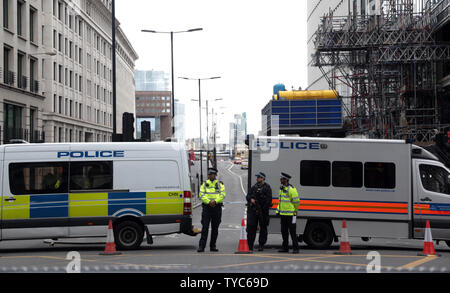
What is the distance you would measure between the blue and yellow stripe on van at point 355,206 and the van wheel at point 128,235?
134 inches

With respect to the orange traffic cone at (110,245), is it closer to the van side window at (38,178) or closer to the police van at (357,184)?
the van side window at (38,178)

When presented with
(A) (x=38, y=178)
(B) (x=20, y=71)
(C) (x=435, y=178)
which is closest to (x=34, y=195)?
(A) (x=38, y=178)

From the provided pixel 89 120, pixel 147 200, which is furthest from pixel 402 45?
pixel 89 120

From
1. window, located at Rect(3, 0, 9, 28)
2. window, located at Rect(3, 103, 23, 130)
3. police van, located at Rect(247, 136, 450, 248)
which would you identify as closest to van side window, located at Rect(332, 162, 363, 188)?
police van, located at Rect(247, 136, 450, 248)

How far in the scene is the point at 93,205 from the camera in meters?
14.9

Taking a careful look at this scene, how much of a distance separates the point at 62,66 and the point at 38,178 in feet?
151

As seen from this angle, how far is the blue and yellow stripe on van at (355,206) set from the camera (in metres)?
15.8

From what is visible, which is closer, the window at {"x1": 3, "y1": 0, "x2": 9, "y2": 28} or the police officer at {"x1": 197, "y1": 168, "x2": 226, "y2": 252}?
the police officer at {"x1": 197, "y1": 168, "x2": 226, "y2": 252}

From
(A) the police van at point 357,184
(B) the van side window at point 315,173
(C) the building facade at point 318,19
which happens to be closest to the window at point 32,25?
(C) the building facade at point 318,19

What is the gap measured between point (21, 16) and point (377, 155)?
3118cm

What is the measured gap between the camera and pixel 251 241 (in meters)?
14.8

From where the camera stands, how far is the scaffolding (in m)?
35.2

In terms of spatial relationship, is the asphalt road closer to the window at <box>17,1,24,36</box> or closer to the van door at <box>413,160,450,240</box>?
the van door at <box>413,160,450,240</box>
